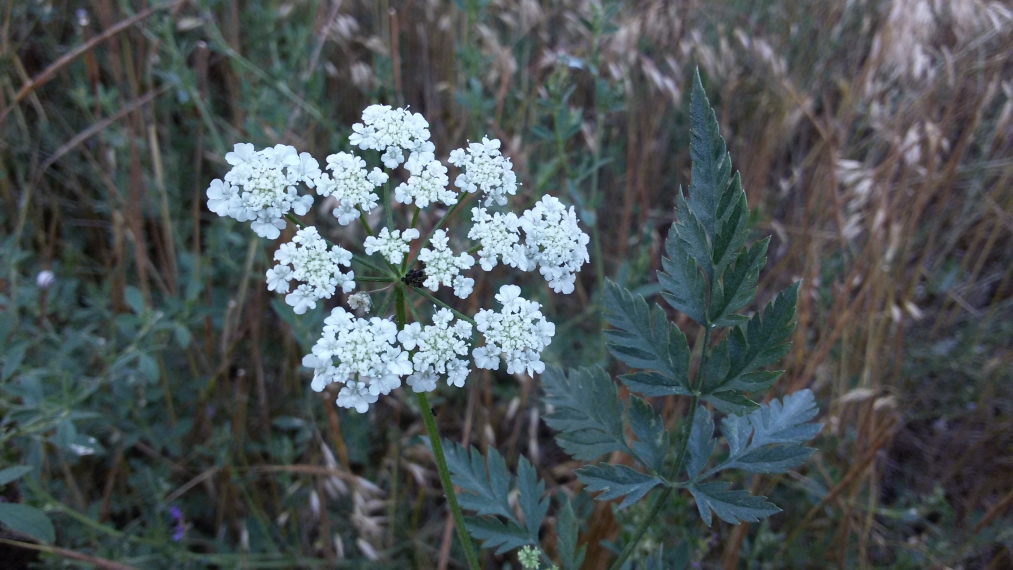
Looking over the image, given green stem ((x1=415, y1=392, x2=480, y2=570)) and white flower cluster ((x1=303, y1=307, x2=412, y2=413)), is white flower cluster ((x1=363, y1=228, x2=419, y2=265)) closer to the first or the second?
white flower cluster ((x1=303, y1=307, x2=412, y2=413))

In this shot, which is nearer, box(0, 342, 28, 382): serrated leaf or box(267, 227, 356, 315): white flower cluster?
box(267, 227, 356, 315): white flower cluster

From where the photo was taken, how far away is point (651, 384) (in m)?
1.63

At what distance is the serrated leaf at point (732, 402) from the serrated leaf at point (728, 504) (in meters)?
0.16

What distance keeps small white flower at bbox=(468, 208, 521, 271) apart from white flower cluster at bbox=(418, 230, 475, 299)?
5cm

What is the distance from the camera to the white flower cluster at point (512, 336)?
1.59 m

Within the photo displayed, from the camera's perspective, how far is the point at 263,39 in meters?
3.55

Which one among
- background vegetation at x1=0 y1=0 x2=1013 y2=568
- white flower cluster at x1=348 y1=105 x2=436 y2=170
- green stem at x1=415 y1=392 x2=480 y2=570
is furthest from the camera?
background vegetation at x1=0 y1=0 x2=1013 y2=568

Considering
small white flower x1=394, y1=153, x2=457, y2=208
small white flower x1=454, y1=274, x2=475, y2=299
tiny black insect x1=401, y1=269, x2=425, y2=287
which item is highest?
small white flower x1=394, y1=153, x2=457, y2=208

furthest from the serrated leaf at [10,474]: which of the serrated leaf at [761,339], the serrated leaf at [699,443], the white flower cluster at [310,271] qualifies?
the serrated leaf at [761,339]

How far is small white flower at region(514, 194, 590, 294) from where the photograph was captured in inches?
66.1

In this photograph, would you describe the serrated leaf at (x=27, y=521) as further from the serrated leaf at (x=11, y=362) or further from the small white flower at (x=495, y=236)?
the small white flower at (x=495, y=236)

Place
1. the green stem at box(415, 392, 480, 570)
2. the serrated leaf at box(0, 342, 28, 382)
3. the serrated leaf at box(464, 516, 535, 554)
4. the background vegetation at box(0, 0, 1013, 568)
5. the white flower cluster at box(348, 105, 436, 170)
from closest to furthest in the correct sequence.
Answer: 1. the green stem at box(415, 392, 480, 570)
2. the white flower cluster at box(348, 105, 436, 170)
3. the serrated leaf at box(464, 516, 535, 554)
4. the serrated leaf at box(0, 342, 28, 382)
5. the background vegetation at box(0, 0, 1013, 568)

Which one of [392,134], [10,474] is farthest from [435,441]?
[10,474]

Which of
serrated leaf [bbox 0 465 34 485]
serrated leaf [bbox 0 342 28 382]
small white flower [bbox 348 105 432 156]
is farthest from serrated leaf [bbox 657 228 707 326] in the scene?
serrated leaf [bbox 0 342 28 382]
